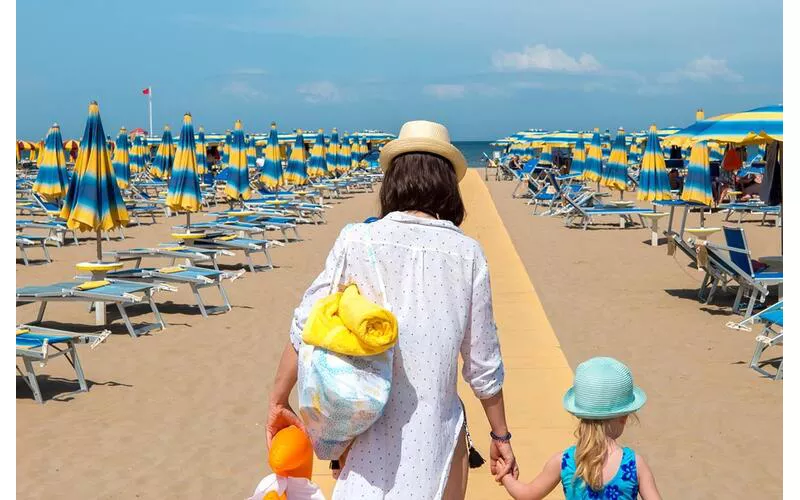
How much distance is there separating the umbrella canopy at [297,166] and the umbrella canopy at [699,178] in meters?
13.3

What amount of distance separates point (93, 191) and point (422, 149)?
7330 millimetres

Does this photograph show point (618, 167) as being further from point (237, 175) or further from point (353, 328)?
point (353, 328)

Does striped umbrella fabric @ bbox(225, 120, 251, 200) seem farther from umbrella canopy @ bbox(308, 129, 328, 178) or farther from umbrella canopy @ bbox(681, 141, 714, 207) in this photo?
umbrella canopy @ bbox(308, 129, 328, 178)

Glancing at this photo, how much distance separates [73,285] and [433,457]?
6602 millimetres

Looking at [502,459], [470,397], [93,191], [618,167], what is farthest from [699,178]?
[502,459]

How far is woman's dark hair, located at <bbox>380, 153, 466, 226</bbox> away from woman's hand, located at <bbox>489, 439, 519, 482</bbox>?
1.88 feet

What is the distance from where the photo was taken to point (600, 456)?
2271mm

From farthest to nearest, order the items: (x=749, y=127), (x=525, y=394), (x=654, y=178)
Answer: (x=654, y=178) < (x=749, y=127) < (x=525, y=394)

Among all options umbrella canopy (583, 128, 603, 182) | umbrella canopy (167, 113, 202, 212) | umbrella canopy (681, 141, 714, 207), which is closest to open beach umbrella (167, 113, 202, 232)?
umbrella canopy (167, 113, 202, 212)

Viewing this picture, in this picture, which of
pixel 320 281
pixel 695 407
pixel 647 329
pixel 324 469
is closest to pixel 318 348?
pixel 320 281

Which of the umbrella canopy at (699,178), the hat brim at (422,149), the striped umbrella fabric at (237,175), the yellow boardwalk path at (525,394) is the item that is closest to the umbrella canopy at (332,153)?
the striped umbrella fabric at (237,175)

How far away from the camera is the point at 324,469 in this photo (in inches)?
171

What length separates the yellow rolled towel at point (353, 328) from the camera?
1.87 metres

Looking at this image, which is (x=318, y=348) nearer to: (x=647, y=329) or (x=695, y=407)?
(x=695, y=407)
